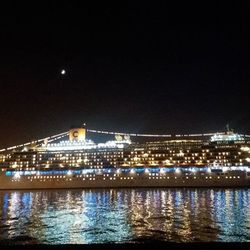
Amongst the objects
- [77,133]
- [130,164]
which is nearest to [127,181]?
[130,164]

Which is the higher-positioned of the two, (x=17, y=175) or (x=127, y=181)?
(x=17, y=175)

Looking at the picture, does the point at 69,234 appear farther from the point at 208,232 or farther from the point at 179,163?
the point at 179,163

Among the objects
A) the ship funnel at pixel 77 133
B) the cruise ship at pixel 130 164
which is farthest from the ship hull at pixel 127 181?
the ship funnel at pixel 77 133

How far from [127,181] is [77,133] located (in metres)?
23.9

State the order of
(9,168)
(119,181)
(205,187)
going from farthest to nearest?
1. (9,168)
2. (119,181)
3. (205,187)

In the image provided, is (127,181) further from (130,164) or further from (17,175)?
(17,175)

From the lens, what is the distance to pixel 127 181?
3000 inches

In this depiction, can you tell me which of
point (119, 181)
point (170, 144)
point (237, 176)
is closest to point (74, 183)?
point (119, 181)

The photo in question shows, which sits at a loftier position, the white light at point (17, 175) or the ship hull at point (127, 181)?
the white light at point (17, 175)

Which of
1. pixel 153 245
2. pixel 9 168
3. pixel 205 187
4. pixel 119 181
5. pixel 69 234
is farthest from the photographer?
pixel 9 168

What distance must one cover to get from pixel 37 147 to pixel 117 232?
74340 millimetres

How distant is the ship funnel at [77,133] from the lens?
304 feet

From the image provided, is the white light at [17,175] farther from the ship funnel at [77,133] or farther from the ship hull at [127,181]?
the ship funnel at [77,133]

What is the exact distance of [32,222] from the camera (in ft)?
74.7
